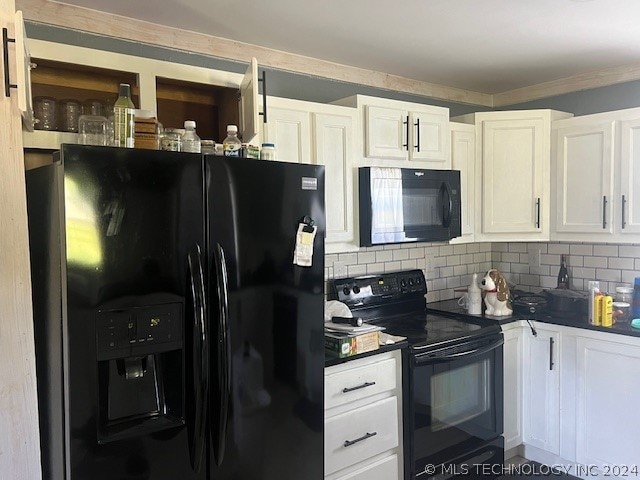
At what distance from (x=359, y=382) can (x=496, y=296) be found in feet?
4.12

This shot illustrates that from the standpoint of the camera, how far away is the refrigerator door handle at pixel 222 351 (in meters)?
1.63

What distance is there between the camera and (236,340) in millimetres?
1704

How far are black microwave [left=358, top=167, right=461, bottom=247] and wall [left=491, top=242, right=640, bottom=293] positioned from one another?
0.89m

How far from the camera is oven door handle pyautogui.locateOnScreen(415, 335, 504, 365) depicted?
2533 millimetres

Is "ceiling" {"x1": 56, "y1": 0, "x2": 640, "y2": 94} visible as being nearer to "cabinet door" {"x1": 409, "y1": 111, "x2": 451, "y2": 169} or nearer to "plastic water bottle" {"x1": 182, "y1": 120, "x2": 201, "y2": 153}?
"cabinet door" {"x1": 409, "y1": 111, "x2": 451, "y2": 169}

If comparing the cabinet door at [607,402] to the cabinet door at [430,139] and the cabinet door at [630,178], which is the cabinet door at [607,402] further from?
the cabinet door at [430,139]


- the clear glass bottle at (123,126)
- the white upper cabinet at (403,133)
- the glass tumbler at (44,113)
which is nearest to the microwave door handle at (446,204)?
the white upper cabinet at (403,133)

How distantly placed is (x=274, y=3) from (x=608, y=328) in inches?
92.7

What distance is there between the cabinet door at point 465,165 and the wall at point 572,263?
70 cm

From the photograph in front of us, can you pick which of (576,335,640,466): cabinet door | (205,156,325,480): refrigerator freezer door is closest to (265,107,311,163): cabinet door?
(205,156,325,480): refrigerator freezer door

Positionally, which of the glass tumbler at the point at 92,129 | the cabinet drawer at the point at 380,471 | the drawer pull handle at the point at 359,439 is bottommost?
the cabinet drawer at the point at 380,471

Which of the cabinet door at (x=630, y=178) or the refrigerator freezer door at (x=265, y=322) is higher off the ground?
the cabinet door at (x=630, y=178)

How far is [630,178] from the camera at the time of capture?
285cm

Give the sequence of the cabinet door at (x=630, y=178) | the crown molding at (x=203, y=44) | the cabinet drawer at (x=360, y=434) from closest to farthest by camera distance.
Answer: the crown molding at (x=203, y=44), the cabinet drawer at (x=360, y=434), the cabinet door at (x=630, y=178)
